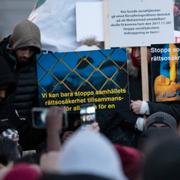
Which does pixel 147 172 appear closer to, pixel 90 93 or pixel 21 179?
pixel 21 179

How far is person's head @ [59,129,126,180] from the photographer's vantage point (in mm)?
2098

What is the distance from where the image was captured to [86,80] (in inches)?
202

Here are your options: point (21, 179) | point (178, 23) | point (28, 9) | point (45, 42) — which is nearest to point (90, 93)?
point (45, 42)

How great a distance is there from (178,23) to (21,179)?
3404 millimetres

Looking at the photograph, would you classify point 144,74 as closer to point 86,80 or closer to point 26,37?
point 86,80

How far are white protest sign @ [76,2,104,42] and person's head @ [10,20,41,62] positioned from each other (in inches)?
17.3

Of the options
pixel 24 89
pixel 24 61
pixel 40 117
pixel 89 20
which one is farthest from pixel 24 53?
pixel 40 117

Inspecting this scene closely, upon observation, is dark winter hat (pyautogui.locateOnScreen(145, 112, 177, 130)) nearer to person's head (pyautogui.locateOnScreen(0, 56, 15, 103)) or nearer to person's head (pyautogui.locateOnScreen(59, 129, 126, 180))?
person's head (pyautogui.locateOnScreen(0, 56, 15, 103))

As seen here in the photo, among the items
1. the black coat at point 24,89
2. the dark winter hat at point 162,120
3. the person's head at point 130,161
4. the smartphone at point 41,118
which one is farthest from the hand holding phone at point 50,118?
the dark winter hat at point 162,120

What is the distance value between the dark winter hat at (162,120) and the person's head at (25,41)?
985mm

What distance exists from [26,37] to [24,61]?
19 centimetres

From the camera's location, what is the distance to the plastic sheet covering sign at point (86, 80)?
16.7ft

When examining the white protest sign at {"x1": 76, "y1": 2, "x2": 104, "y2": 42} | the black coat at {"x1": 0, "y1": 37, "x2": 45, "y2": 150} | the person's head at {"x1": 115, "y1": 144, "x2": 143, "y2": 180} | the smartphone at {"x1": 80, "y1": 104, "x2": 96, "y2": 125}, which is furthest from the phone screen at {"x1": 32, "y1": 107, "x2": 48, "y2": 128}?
the white protest sign at {"x1": 76, "y1": 2, "x2": 104, "y2": 42}

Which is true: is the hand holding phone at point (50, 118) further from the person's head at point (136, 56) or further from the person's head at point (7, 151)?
the person's head at point (136, 56)
